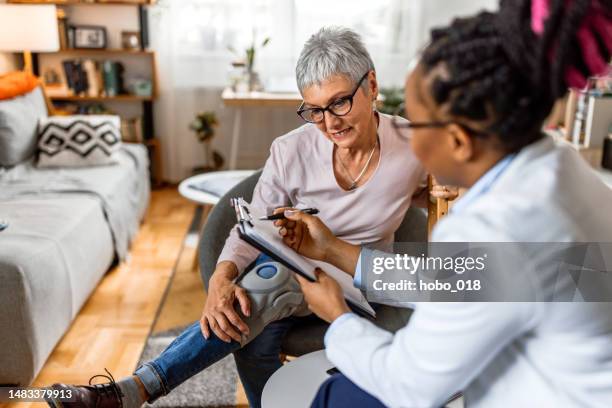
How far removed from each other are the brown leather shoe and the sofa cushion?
1877 mm

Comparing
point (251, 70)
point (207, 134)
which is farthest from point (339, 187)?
point (207, 134)

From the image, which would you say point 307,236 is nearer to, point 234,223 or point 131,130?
point 234,223

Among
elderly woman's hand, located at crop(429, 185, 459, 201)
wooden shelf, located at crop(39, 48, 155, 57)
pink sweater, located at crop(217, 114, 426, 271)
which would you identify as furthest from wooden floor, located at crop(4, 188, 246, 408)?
wooden shelf, located at crop(39, 48, 155, 57)

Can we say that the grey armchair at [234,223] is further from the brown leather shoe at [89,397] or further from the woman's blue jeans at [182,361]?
the brown leather shoe at [89,397]

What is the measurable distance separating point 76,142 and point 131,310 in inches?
40.2

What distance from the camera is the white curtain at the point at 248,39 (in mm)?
3998

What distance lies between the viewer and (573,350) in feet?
2.35

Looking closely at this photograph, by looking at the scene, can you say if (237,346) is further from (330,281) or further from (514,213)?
(514,213)

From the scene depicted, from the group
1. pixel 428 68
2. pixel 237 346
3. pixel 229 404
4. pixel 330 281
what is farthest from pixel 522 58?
pixel 229 404

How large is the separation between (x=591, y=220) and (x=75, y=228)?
195cm

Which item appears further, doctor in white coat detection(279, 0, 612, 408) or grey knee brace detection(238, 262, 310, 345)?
grey knee brace detection(238, 262, 310, 345)

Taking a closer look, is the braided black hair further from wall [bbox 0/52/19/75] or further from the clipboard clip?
wall [bbox 0/52/19/75]

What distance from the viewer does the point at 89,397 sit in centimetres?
128

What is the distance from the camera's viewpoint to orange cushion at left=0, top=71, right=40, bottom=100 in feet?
9.78
